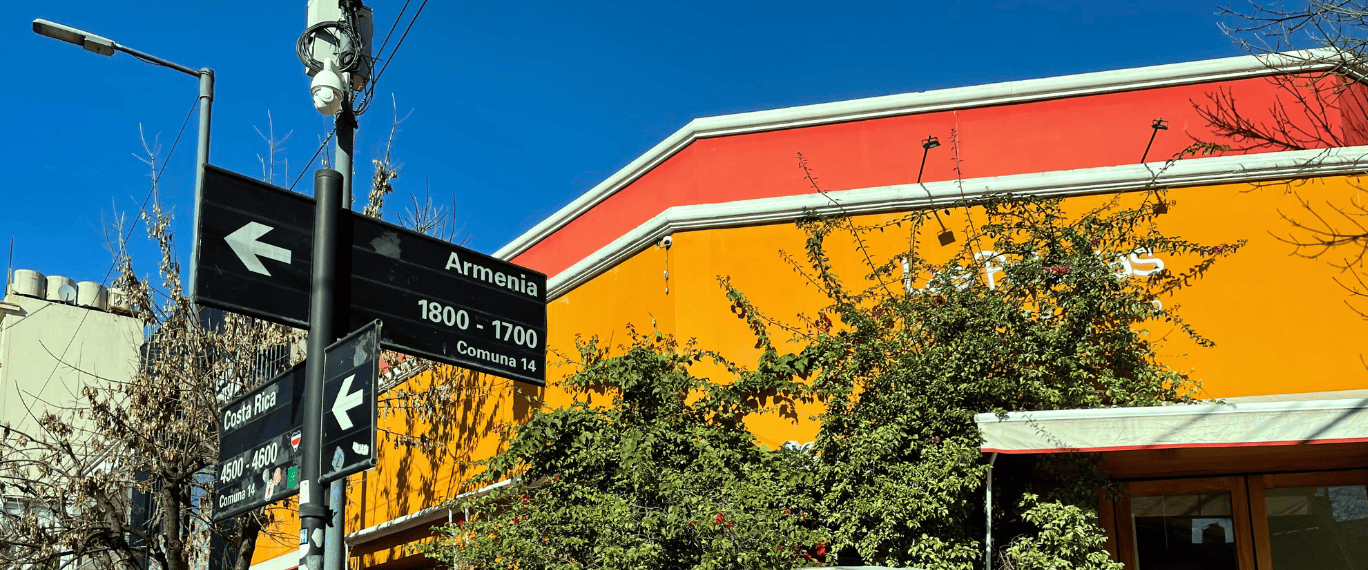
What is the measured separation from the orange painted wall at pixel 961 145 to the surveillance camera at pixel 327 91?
557 cm

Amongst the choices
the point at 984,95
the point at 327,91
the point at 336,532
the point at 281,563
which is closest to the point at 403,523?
the point at 281,563

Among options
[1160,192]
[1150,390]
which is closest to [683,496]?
[1150,390]

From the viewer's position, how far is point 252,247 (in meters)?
5.61

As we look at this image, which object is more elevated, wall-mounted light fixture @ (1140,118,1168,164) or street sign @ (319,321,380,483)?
wall-mounted light fixture @ (1140,118,1168,164)

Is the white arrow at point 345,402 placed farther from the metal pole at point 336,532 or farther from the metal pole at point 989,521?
the metal pole at point 989,521

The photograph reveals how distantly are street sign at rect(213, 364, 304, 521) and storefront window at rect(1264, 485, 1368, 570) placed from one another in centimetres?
762

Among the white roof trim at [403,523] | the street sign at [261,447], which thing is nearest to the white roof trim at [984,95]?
the white roof trim at [403,523]

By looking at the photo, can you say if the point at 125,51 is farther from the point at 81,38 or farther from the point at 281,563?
the point at 281,563

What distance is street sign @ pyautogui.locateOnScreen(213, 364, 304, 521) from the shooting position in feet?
18.4

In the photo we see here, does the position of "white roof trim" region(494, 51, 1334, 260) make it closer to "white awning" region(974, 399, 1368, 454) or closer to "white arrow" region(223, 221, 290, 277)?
"white awning" region(974, 399, 1368, 454)

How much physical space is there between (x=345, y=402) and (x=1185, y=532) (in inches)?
288

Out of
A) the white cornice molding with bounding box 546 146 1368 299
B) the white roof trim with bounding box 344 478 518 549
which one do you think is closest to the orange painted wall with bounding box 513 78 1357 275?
the white cornice molding with bounding box 546 146 1368 299

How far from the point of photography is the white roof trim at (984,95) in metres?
10.5

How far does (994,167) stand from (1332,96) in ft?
9.45
